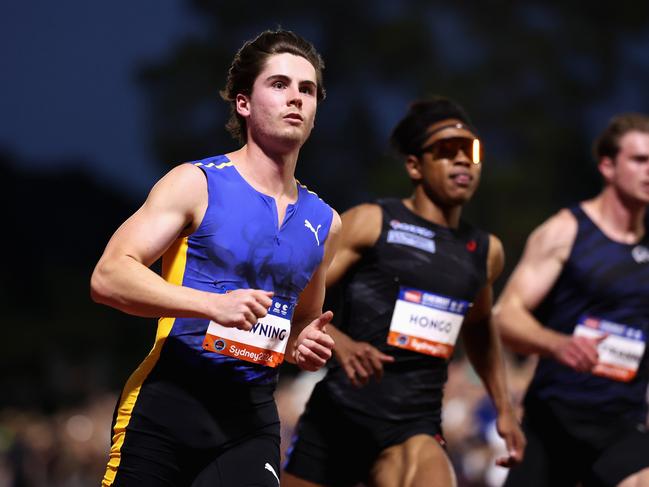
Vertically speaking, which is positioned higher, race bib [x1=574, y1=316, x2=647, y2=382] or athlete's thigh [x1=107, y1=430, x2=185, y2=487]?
race bib [x1=574, y1=316, x2=647, y2=382]

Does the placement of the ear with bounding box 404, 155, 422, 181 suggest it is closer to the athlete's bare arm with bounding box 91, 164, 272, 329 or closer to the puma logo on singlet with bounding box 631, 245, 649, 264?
the puma logo on singlet with bounding box 631, 245, 649, 264

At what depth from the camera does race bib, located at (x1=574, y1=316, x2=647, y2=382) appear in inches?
229

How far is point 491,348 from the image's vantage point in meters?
5.76

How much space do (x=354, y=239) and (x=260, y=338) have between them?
1409mm

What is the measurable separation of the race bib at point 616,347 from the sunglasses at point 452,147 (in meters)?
1.01

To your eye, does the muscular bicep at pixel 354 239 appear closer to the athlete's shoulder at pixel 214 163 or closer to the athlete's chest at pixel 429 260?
the athlete's chest at pixel 429 260

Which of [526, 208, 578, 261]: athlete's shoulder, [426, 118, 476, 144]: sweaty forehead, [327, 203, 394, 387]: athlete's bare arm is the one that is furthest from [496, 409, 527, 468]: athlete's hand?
[426, 118, 476, 144]: sweaty forehead

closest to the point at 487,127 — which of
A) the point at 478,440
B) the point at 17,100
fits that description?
the point at 478,440

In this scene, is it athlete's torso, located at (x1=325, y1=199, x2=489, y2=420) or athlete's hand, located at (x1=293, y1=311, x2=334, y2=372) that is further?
athlete's torso, located at (x1=325, y1=199, x2=489, y2=420)

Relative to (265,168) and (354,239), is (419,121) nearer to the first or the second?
(354,239)

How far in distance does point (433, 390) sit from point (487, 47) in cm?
2201

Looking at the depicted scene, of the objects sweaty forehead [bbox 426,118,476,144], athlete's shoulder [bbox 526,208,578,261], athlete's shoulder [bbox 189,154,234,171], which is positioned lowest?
athlete's shoulder [bbox 189,154,234,171]

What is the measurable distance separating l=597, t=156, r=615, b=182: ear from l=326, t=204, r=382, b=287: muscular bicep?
1390 mm

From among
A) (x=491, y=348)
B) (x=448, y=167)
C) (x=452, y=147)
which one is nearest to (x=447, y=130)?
(x=452, y=147)
